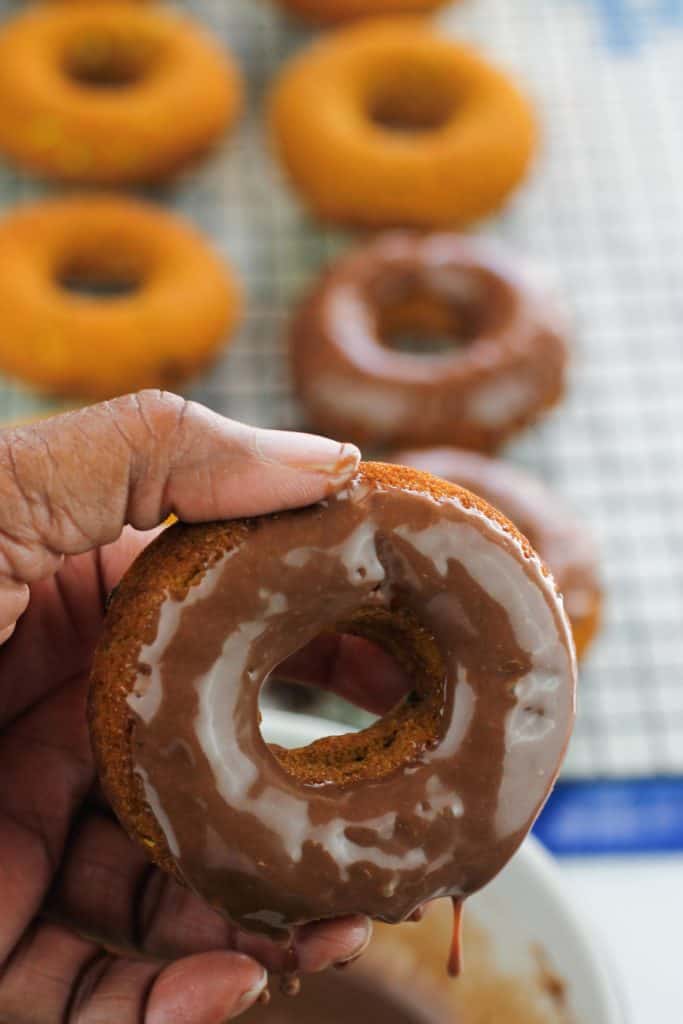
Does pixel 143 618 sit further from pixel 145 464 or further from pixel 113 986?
pixel 113 986

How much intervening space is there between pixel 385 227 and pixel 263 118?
41 centimetres

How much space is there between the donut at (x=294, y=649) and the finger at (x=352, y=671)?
0.18 metres

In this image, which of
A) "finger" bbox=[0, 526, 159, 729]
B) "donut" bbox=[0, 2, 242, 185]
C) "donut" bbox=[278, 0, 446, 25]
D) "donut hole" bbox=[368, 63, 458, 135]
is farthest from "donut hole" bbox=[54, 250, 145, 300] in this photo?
"finger" bbox=[0, 526, 159, 729]

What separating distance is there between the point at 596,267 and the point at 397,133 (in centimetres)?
44

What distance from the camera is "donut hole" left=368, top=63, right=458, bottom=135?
2.21 m

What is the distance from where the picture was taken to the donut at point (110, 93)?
2.05m

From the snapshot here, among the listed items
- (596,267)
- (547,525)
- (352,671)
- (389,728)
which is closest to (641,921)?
(547,525)

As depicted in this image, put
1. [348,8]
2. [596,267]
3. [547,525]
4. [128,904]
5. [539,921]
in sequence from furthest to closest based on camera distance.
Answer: [348,8]
[596,267]
[547,525]
[539,921]
[128,904]

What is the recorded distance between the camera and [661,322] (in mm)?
2037

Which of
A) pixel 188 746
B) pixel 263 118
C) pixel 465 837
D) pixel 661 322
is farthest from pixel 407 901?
pixel 263 118

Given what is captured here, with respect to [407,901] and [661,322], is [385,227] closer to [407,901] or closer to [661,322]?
[661,322]

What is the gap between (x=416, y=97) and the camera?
2.23 metres

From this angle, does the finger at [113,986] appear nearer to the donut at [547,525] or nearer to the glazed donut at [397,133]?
the donut at [547,525]

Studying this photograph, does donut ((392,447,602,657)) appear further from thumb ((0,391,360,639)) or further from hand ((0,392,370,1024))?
thumb ((0,391,360,639))
